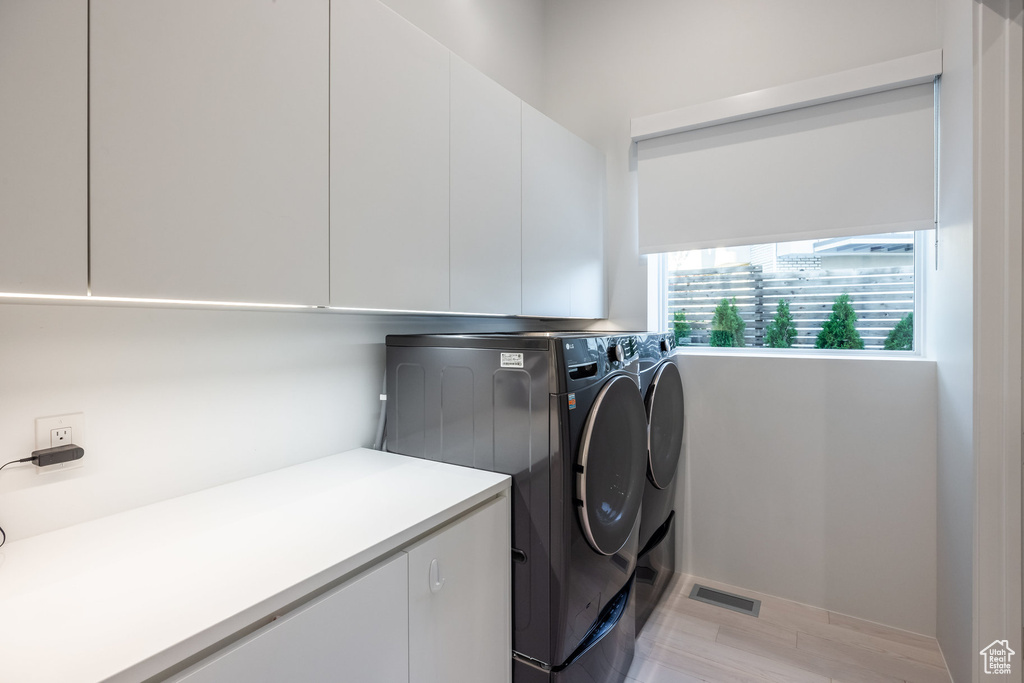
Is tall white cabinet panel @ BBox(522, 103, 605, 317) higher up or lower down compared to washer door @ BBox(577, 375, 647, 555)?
higher up

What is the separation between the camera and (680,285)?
2.53m

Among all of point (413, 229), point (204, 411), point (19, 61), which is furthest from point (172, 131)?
point (204, 411)

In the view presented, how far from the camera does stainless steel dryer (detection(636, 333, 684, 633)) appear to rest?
1.84 metres

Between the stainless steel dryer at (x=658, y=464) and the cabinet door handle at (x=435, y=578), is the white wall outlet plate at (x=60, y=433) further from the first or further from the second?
the stainless steel dryer at (x=658, y=464)

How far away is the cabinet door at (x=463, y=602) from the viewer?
3.29 feet

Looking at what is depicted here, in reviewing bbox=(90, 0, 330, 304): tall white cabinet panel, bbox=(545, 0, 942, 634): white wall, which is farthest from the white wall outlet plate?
bbox=(545, 0, 942, 634): white wall

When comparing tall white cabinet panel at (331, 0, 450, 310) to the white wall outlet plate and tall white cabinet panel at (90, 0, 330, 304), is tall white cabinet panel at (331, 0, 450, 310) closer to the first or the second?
tall white cabinet panel at (90, 0, 330, 304)

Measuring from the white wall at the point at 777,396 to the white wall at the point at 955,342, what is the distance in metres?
0.11

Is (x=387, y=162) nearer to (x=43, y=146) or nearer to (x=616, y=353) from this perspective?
(x=43, y=146)

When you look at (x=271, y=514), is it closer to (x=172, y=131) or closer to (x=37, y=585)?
(x=37, y=585)

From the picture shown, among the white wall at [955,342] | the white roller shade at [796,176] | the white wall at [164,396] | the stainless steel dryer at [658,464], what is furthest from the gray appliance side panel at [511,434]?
the white roller shade at [796,176]

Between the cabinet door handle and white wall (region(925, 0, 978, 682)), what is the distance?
1557 mm

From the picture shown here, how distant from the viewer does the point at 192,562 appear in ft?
2.76

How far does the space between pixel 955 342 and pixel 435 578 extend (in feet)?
6.02
